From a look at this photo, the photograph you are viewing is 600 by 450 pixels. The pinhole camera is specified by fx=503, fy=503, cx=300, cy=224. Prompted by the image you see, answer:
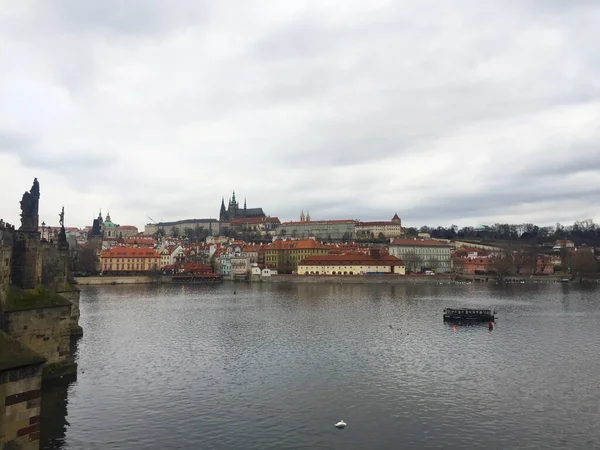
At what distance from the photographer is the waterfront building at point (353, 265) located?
11962 cm

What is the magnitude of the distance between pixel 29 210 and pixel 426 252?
13832 cm

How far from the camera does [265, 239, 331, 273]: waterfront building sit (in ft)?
461

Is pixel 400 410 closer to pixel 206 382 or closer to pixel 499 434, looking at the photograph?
pixel 499 434

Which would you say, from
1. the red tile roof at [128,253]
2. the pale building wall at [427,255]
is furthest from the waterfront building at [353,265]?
the red tile roof at [128,253]

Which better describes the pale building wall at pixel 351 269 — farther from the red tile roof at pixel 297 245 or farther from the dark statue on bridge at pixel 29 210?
the dark statue on bridge at pixel 29 210

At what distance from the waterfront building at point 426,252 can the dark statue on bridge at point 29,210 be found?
125 m

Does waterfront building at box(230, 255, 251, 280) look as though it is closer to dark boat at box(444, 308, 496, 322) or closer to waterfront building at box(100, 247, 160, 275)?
waterfront building at box(100, 247, 160, 275)

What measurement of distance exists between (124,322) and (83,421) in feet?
94.3

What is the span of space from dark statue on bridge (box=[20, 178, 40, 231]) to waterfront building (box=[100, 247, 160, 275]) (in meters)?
101

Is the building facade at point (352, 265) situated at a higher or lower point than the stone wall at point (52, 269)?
lower

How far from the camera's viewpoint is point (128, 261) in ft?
423

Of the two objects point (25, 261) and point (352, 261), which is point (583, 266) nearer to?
point (352, 261)

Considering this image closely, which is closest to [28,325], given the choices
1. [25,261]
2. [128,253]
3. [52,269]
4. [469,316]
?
[25,261]

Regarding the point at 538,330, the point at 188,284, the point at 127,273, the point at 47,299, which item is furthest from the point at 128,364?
the point at 127,273
